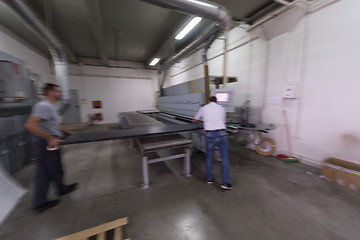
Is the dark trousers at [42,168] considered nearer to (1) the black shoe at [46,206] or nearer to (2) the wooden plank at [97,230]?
(1) the black shoe at [46,206]

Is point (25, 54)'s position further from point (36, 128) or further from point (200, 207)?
point (200, 207)

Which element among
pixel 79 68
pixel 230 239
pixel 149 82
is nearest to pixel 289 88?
pixel 230 239

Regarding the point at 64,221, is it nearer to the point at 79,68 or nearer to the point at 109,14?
the point at 109,14

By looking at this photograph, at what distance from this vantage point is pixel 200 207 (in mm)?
1794

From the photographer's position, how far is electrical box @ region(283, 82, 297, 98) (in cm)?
295

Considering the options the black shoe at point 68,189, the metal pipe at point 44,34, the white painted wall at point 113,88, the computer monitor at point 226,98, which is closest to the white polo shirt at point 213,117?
the computer monitor at point 226,98

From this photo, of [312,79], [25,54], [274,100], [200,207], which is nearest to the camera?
[200,207]

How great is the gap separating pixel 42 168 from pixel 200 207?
2023 millimetres

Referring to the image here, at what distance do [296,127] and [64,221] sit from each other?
4256mm

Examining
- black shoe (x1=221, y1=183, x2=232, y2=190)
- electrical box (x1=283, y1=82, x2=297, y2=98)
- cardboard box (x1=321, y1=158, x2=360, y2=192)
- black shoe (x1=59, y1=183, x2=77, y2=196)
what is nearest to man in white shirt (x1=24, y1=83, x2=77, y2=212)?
black shoe (x1=59, y1=183, x2=77, y2=196)

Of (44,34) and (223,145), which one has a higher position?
(44,34)

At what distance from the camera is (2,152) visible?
240cm

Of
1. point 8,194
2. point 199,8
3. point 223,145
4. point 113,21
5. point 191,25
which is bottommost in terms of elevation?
point 8,194

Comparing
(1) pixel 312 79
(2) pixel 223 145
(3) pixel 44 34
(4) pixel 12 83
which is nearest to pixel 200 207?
(2) pixel 223 145
